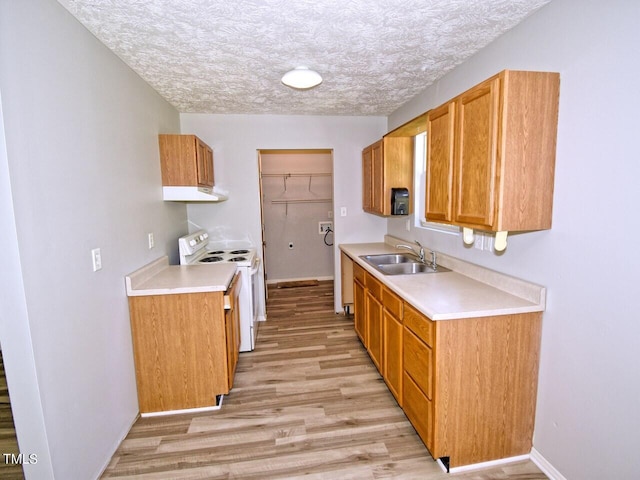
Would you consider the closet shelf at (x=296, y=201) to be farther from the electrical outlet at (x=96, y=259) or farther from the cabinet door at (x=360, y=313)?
the electrical outlet at (x=96, y=259)

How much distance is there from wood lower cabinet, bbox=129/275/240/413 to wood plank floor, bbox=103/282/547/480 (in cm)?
16

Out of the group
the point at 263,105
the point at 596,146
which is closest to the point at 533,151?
the point at 596,146

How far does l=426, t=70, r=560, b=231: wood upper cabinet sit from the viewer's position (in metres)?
1.46

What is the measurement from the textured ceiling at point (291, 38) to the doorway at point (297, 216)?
8.73 feet

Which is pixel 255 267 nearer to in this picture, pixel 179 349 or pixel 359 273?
pixel 359 273

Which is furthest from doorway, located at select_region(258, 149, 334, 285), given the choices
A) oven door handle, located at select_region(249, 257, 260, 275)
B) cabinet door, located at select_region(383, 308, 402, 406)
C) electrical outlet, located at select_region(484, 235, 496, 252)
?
electrical outlet, located at select_region(484, 235, 496, 252)

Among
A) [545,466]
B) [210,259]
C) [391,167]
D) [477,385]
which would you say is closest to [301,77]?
[391,167]

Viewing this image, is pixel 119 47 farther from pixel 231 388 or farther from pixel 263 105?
pixel 231 388

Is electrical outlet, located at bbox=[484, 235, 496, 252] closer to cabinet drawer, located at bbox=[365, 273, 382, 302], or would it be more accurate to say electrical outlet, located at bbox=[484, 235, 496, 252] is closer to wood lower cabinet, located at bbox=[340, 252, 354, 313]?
cabinet drawer, located at bbox=[365, 273, 382, 302]

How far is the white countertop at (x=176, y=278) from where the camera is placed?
207 centimetres

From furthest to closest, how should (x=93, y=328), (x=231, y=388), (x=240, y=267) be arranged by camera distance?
1. (x=240, y=267)
2. (x=231, y=388)
3. (x=93, y=328)

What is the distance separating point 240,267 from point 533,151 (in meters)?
2.41

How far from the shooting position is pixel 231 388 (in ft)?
8.07

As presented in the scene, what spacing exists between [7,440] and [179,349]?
0.91 metres
